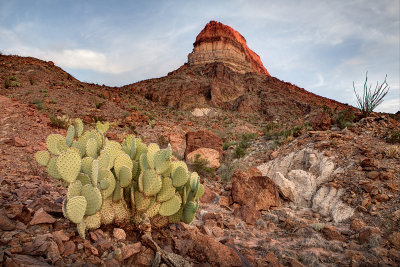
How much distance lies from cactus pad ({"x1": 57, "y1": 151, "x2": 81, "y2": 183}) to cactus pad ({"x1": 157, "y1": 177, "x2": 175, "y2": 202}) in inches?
37.0

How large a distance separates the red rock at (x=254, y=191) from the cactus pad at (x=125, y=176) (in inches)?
126

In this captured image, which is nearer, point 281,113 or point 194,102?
point 194,102

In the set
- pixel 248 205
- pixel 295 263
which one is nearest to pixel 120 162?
pixel 295 263

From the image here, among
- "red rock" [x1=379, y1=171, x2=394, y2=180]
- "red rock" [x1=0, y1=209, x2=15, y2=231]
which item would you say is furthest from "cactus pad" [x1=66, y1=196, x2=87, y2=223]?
"red rock" [x1=379, y1=171, x2=394, y2=180]

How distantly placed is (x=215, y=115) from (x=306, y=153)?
1954 centimetres

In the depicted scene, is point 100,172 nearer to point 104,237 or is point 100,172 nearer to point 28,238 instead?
point 104,237

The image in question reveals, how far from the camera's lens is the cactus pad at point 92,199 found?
2.31 meters

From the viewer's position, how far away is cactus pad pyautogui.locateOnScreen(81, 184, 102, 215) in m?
2.31

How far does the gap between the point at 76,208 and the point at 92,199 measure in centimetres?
22

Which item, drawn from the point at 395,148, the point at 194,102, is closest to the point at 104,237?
the point at 395,148

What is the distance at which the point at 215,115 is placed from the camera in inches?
1029

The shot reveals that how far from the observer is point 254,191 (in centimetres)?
529

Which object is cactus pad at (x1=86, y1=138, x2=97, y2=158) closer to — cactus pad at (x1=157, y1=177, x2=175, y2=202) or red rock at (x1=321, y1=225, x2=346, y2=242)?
cactus pad at (x1=157, y1=177, x2=175, y2=202)

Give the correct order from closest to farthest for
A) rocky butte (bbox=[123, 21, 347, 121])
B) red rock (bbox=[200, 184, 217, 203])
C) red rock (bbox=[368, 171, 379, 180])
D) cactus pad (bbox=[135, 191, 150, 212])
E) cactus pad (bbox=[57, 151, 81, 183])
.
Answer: cactus pad (bbox=[57, 151, 81, 183]) < cactus pad (bbox=[135, 191, 150, 212]) < red rock (bbox=[368, 171, 379, 180]) < red rock (bbox=[200, 184, 217, 203]) < rocky butte (bbox=[123, 21, 347, 121])
